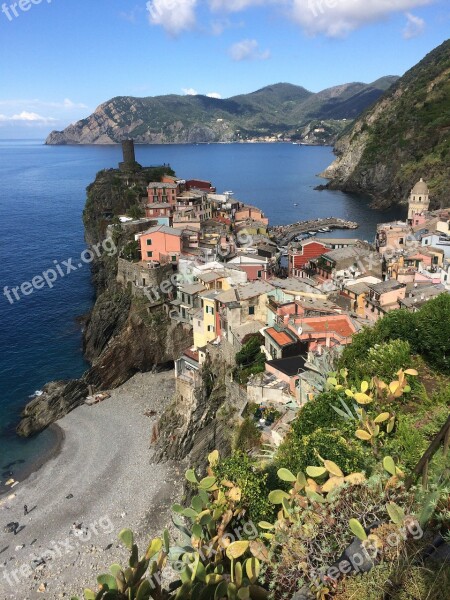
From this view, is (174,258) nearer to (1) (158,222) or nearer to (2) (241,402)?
(1) (158,222)

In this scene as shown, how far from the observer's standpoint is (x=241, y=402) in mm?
25141

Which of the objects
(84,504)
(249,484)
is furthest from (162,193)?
(249,484)

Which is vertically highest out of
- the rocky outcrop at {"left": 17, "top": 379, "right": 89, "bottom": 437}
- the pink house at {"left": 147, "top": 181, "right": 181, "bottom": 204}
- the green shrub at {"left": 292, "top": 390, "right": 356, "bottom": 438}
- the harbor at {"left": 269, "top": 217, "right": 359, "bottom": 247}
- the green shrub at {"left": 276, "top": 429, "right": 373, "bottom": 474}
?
the green shrub at {"left": 276, "top": 429, "right": 373, "bottom": 474}

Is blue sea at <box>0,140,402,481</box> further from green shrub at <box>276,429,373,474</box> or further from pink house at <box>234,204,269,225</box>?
green shrub at <box>276,429,373,474</box>

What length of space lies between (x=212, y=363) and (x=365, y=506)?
970 inches

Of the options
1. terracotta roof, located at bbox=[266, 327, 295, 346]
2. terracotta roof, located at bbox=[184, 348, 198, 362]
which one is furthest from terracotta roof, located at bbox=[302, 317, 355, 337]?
terracotta roof, located at bbox=[184, 348, 198, 362]

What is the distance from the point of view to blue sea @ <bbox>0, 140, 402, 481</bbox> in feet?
133

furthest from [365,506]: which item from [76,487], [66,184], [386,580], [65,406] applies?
[66,184]

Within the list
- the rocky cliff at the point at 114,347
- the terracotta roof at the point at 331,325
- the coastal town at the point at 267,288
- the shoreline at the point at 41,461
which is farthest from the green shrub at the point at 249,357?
the shoreline at the point at 41,461

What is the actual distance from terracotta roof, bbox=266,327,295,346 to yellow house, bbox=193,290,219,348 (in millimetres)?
7043

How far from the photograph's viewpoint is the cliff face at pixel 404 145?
4365 inches

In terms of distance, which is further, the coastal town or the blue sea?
the blue sea

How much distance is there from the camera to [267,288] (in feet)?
105

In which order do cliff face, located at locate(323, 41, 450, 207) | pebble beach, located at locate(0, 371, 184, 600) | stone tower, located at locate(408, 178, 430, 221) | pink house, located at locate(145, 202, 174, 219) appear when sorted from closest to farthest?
1. pebble beach, located at locate(0, 371, 184, 600)
2. pink house, located at locate(145, 202, 174, 219)
3. stone tower, located at locate(408, 178, 430, 221)
4. cliff face, located at locate(323, 41, 450, 207)
